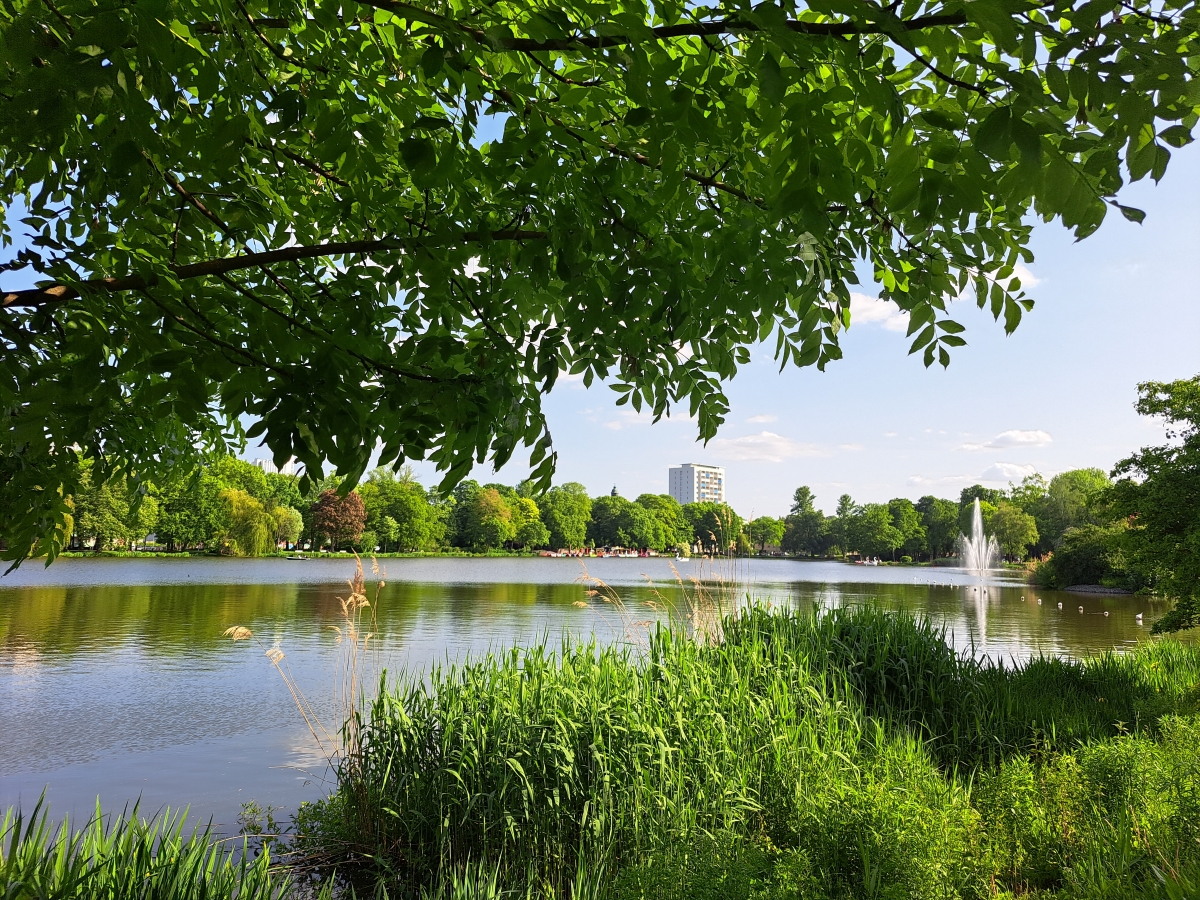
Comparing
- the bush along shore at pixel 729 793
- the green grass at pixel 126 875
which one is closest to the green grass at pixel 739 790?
the bush along shore at pixel 729 793

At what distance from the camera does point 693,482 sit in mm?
167875

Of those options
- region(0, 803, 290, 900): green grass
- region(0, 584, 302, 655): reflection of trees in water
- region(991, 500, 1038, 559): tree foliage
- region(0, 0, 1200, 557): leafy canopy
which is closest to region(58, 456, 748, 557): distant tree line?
region(0, 584, 302, 655): reflection of trees in water

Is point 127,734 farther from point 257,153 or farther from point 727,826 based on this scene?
point 257,153

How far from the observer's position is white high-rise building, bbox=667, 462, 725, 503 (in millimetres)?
143125

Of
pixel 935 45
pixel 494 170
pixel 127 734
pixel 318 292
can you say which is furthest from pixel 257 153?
pixel 127 734

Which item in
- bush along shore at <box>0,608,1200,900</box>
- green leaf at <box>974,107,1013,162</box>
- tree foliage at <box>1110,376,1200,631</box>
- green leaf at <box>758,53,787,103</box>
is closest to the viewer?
green leaf at <box>974,107,1013,162</box>

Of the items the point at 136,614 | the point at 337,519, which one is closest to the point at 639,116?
the point at 136,614

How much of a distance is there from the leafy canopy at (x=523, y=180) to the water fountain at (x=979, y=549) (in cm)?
5651

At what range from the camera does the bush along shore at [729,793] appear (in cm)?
333

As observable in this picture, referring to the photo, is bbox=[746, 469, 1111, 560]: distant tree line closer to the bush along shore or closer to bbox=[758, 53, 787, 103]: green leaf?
the bush along shore

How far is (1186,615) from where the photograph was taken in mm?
10609

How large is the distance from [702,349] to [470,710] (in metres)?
3.45

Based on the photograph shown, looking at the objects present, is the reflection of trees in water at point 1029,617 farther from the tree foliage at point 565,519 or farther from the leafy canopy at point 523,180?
the tree foliage at point 565,519

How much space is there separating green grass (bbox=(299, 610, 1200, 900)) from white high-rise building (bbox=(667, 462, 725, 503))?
424ft
